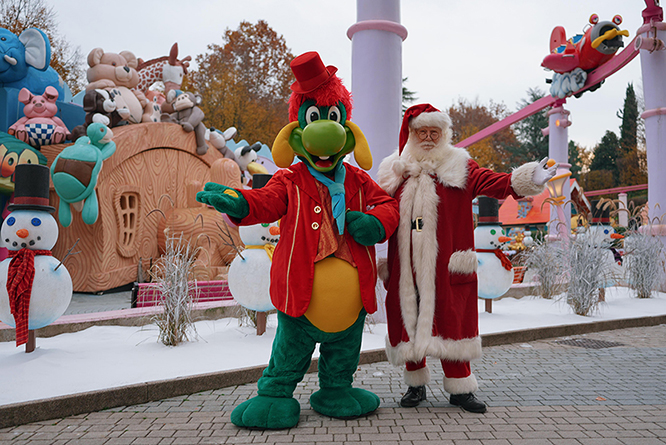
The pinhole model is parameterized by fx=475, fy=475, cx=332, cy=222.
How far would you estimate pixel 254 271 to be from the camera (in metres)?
4.20

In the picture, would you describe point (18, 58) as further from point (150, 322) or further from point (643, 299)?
point (643, 299)

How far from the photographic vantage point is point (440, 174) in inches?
115

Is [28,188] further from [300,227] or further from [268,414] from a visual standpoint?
[268,414]

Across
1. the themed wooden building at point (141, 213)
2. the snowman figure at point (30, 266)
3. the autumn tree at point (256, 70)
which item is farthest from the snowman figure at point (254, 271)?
the autumn tree at point (256, 70)

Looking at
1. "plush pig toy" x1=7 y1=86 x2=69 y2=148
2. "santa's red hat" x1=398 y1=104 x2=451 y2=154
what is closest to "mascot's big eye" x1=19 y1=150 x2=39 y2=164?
"plush pig toy" x1=7 y1=86 x2=69 y2=148

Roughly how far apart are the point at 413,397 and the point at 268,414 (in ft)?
3.11

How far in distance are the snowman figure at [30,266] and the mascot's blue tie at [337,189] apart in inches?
90.7

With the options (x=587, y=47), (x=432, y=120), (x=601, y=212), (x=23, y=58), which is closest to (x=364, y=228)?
(x=432, y=120)

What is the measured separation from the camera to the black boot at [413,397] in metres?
2.93

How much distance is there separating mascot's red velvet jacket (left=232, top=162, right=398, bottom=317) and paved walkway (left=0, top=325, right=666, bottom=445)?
26.3 inches

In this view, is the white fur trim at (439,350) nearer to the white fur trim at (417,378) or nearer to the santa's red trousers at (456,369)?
the santa's red trousers at (456,369)

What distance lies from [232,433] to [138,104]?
800cm

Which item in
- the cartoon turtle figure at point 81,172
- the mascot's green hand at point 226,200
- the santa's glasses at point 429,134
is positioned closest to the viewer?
the mascot's green hand at point 226,200

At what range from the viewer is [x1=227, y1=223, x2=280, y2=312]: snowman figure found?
13.7 feet
